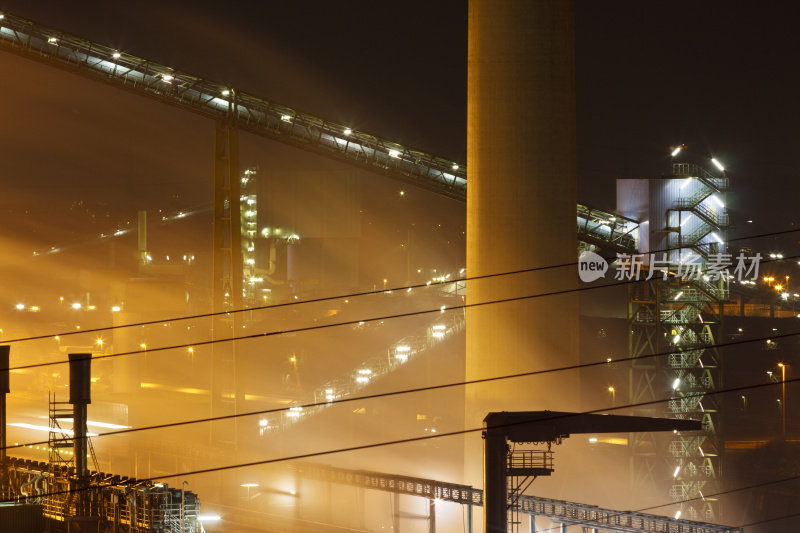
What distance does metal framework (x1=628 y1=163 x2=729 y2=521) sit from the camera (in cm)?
2369

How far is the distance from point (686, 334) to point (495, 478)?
47.6 ft

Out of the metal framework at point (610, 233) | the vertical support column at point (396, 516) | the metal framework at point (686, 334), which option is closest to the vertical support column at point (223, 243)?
the vertical support column at point (396, 516)

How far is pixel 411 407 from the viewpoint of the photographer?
4088 cm

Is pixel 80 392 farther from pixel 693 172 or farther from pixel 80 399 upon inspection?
pixel 693 172

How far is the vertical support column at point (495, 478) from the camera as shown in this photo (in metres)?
11.6

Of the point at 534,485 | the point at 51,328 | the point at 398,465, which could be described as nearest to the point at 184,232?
the point at 51,328

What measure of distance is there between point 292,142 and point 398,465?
38.1 feet

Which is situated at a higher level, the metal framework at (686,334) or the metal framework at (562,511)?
the metal framework at (686,334)

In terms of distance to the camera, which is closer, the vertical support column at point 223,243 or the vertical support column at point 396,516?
the vertical support column at point 396,516

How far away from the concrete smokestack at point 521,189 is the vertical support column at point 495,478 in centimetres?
884

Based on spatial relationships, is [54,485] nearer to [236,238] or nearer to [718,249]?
[236,238]

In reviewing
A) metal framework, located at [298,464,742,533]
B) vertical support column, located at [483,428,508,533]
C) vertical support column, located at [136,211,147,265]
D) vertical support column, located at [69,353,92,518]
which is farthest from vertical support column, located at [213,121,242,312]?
vertical support column, located at [136,211,147,265]

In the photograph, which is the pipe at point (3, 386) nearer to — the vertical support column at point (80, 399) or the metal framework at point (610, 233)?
the vertical support column at point (80, 399)

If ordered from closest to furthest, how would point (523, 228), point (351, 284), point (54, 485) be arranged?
point (54, 485), point (523, 228), point (351, 284)
